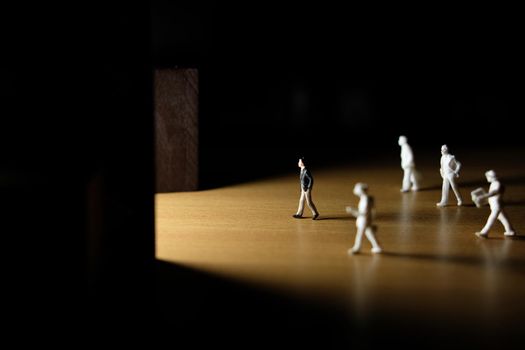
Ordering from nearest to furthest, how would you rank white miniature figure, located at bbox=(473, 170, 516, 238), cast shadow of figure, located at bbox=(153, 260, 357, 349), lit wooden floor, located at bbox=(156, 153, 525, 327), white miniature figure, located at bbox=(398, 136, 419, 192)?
cast shadow of figure, located at bbox=(153, 260, 357, 349), lit wooden floor, located at bbox=(156, 153, 525, 327), white miniature figure, located at bbox=(473, 170, 516, 238), white miniature figure, located at bbox=(398, 136, 419, 192)

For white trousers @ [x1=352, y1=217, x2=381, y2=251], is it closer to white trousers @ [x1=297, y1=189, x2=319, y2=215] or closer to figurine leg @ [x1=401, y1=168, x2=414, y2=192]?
white trousers @ [x1=297, y1=189, x2=319, y2=215]

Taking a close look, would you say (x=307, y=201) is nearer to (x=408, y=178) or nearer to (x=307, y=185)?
(x=307, y=185)

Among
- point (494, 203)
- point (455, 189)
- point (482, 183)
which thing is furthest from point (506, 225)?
point (482, 183)

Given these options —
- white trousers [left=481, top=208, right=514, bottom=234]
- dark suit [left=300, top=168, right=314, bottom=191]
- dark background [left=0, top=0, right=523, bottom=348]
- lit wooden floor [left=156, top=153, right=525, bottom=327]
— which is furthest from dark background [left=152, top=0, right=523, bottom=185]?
dark background [left=0, top=0, right=523, bottom=348]

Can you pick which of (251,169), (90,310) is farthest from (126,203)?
(251,169)

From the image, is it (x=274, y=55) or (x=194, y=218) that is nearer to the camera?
(x=194, y=218)

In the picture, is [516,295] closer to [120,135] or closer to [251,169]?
[120,135]
